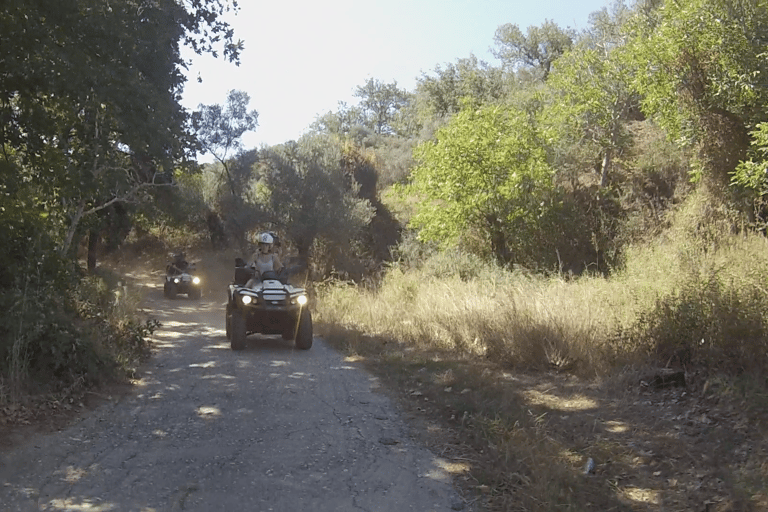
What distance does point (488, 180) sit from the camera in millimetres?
20109

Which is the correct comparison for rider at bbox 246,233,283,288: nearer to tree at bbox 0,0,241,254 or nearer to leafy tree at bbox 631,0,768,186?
tree at bbox 0,0,241,254

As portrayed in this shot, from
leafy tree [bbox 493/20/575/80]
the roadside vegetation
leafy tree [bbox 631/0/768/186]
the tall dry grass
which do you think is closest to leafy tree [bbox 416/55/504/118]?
leafy tree [bbox 493/20/575/80]

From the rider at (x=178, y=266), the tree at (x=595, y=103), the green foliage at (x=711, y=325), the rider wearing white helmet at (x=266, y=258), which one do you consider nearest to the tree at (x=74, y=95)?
the rider wearing white helmet at (x=266, y=258)

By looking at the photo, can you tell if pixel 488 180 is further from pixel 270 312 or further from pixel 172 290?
pixel 172 290

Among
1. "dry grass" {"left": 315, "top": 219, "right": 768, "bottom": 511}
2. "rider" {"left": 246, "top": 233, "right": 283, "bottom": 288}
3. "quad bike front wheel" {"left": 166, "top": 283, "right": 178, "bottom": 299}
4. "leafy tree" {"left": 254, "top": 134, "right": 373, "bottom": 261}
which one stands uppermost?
"leafy tree" {"left": 254, "top": 134, "right": 373, "bottom": 261}

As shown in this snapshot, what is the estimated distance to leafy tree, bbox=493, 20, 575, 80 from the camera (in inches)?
1761

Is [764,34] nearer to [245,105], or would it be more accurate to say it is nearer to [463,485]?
[463,485]

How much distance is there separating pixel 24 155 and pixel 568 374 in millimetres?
A: 7459

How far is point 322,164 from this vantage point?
3253cm

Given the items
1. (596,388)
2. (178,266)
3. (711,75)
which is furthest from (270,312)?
(178,266)

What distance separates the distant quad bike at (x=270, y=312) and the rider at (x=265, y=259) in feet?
0.66

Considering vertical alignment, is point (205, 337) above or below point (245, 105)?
below

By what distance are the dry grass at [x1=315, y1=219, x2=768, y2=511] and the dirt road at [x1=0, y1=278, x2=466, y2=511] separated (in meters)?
0.56

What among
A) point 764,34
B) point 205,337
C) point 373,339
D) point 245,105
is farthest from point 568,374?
point 245,105
